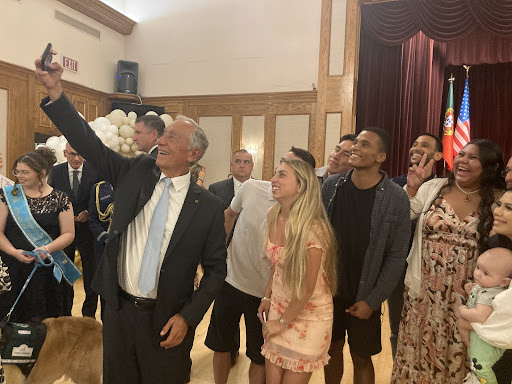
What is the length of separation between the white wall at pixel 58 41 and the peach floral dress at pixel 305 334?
592cm

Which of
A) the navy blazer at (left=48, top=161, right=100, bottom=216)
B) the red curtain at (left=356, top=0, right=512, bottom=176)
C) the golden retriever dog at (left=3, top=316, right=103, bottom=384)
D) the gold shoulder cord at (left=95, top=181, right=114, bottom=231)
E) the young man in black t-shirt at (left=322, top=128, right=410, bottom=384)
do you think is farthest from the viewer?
the red curtain at (left=356, top=0, right=512, bottom=176)

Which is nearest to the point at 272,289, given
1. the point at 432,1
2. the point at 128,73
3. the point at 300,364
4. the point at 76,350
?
the point at 300,364

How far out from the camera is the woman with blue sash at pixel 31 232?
2494mm

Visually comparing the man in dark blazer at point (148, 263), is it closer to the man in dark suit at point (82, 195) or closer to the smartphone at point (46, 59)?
the smartphone at point (46, 59)

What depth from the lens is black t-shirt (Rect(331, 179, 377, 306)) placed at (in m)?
2.20

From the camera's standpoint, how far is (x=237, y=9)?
Result: 7551 mm

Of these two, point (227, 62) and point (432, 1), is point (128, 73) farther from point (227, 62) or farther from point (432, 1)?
point (432, 1)

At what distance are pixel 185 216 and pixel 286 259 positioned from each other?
1.63ft

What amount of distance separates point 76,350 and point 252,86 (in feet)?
20.3

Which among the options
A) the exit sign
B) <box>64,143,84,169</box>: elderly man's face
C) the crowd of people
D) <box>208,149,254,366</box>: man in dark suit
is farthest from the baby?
the exit sign

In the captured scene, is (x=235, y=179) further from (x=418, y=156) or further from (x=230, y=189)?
(x=418, y=156)

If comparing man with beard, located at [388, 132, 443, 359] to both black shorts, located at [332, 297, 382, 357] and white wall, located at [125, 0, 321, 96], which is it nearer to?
black shorts, located at [332, 297, 382, 357]

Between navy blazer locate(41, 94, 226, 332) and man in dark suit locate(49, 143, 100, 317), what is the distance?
199 cm

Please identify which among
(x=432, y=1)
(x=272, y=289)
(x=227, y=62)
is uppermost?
(x=432, y=1)
